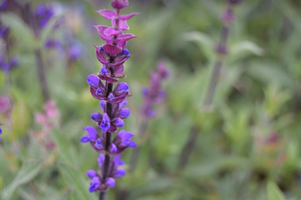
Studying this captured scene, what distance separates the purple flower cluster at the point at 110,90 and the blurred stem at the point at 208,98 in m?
1.34

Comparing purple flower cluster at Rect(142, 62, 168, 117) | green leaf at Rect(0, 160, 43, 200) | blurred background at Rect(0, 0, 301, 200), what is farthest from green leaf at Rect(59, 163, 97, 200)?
purple flower cluster at Rect(142, 62, 168, 117)

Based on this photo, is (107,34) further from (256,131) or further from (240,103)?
(240,103)

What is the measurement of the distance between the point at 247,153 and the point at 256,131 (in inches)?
19.7

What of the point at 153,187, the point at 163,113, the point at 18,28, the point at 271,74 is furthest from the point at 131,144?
the point at 271,74

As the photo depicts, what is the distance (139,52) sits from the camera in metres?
3.94

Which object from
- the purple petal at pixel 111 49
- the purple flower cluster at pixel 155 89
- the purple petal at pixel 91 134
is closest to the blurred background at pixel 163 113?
the purple flower cluster at pixel 155 89

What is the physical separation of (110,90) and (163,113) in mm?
1716

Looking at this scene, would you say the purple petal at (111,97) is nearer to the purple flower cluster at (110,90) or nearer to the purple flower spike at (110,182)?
the purple flower cluster at (110,90)

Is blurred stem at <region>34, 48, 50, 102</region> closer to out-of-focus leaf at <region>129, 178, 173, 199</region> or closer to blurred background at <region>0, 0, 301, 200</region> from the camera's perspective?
blurred background at <region>0, 0, 301, 200</region>

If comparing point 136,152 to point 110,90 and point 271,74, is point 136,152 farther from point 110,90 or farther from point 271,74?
point 271,74

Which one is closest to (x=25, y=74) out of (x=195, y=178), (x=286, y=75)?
(x=195, y=178)

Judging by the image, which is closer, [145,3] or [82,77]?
[82,77]

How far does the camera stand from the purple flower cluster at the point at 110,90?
107 centimetres

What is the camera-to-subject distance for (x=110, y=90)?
1172mm
